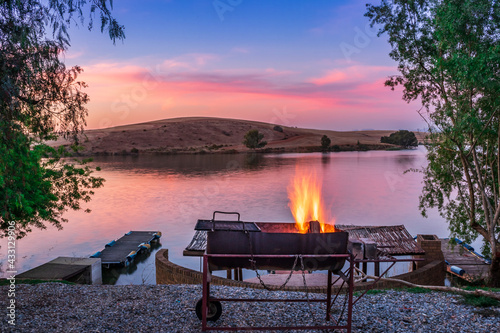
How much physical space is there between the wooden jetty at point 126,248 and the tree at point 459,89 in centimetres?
1783

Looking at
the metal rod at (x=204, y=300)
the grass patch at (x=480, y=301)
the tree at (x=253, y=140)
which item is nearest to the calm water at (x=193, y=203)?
the metal rod at (x=204, y=300)

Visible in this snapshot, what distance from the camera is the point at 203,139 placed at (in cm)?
11862

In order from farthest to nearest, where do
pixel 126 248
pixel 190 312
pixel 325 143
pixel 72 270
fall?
pixel 325 143
pixel 126 248
pixel 72 270
pixel 190 312

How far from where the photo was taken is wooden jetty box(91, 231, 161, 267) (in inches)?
945

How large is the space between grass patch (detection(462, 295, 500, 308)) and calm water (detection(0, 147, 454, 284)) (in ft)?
53.8

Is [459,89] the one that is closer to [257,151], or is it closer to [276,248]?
[276,248]

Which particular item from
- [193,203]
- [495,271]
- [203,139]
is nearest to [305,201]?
[495,271]

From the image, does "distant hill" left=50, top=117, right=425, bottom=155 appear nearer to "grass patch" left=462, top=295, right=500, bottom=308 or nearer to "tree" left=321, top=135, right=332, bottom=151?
"tree" left=321, top=135, right=332, bottom=151

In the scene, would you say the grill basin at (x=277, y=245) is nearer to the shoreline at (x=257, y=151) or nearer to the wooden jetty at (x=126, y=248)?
the wooden jetty at (x=126, y=248)

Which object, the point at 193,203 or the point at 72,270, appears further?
the point at 193,203

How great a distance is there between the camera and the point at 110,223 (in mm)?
39281

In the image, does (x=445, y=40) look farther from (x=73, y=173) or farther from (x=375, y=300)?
(x=73, y=173)

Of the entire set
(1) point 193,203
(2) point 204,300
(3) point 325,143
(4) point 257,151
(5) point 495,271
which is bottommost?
(1) point 193,203

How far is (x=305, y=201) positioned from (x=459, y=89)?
7101 millimetres
